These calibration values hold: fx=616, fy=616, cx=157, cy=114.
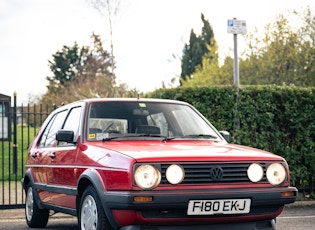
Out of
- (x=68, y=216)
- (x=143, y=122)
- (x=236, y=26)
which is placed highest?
(x=236, y=26)

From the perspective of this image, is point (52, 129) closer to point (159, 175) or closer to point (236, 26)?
point (159, 175)

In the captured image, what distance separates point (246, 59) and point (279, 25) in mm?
2806

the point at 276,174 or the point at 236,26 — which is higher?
the point at 236,26

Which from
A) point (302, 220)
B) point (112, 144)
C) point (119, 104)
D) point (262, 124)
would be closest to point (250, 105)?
point (262, 124)

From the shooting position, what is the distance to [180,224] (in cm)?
568

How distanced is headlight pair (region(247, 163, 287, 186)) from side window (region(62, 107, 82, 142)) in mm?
2232

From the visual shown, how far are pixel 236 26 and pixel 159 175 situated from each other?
997 centimetres

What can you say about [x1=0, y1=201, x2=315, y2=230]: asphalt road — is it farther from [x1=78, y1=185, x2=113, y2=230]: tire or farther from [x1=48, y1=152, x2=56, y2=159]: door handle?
[x1=78, y1=185, x2=113, y2=230]: tire

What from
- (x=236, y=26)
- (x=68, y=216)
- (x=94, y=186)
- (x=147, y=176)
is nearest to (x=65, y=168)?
(x=94, y=186)

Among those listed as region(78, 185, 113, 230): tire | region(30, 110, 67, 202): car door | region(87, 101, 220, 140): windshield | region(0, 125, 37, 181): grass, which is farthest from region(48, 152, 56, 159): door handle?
region(0, 125, 37, 181): grass

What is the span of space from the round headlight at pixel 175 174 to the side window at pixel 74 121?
1.88m

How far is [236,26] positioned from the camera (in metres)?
15.0

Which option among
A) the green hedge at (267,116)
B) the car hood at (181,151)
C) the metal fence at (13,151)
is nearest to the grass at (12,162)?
the metal fence at (13,151)

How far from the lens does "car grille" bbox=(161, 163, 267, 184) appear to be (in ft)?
18.6
